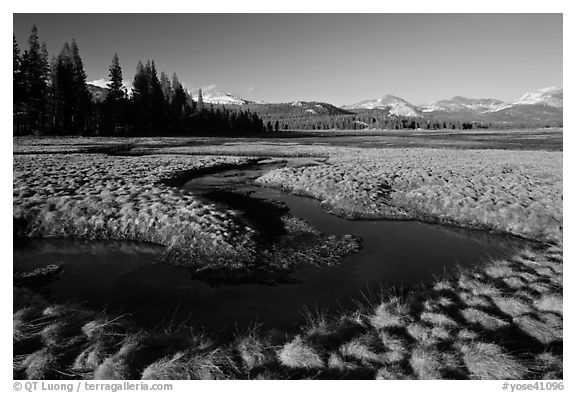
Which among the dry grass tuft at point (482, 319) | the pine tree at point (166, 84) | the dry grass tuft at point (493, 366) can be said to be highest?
the pine tree at point (166, 84)

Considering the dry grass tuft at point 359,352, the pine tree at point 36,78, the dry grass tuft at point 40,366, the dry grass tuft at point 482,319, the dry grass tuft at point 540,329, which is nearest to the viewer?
the dry grass tuft at point 40,366

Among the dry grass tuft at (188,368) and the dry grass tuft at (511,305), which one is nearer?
the dry grass tuft at (188,368)

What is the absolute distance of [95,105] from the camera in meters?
61.8

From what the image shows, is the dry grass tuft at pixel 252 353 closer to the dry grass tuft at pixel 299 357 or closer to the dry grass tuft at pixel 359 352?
the dry grass tuft at pixel 299 357

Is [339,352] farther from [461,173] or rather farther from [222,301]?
[461,173]

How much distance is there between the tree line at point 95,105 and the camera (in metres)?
45.1

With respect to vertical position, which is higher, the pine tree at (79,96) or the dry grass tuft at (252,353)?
the pine tree at (79,96)

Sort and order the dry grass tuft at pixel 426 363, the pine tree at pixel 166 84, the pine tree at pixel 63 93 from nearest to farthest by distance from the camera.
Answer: the dry grass tuft at pixel 426 363 < the pine tree at pixel 63 93 < the pine tree at pixel 166 84

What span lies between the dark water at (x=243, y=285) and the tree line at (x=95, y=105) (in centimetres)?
3032

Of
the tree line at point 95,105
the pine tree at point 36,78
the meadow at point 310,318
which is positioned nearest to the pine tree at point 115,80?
the tree line at point 95,105

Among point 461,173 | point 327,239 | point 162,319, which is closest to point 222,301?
point 162,319

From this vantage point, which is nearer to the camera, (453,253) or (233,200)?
(453,253)

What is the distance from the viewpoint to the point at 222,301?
24.7 ft
